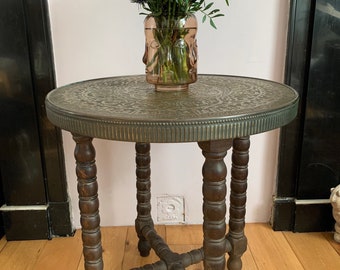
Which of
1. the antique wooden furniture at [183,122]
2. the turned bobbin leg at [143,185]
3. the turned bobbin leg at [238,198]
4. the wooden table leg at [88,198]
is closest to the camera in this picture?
the antique wooden furniture at [183,122]

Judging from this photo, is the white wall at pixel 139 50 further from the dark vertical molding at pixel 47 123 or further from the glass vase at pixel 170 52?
the glass vase at pixel 170 52

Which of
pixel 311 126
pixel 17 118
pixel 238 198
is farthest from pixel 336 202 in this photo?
pixel 17 118

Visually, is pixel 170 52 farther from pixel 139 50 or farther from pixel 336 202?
pixel 336 202

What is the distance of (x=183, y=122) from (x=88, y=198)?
1.19 ft

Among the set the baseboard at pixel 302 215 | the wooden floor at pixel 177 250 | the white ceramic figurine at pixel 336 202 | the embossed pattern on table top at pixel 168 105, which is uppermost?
the embossed pattern on table top at pixel 168 105

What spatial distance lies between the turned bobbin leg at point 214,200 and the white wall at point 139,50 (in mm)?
643

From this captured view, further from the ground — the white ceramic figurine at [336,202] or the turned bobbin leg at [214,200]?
the turned bobbin leg at [214,200]

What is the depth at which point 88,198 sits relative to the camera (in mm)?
916

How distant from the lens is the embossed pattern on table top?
0.71 m

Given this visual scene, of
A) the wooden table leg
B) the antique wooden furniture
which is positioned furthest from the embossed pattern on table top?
the wooden table leg

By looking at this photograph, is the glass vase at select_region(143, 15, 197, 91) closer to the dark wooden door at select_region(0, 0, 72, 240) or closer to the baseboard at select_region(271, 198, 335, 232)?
the dark wooden door at select_region(0, 0, 72, 240)

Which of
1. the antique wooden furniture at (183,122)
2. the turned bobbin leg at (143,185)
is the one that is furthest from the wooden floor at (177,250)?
the antique wooden furniture at (183,122)

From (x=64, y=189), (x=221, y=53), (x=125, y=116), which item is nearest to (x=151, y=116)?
(x=125, y=116)

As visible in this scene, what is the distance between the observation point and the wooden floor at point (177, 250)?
1343mm
